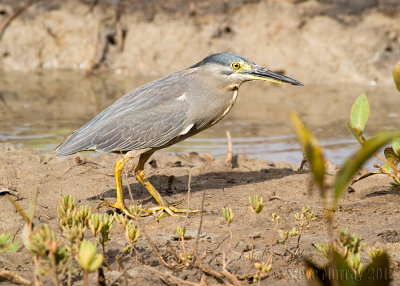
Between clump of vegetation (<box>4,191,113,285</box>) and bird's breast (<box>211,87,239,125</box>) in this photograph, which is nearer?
clump of vegetation (<box>4,191,113,285</box>)

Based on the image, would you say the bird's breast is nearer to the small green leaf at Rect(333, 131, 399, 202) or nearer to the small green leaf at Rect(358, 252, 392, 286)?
the small green leaf at Rect(358, 252, 392, 286)

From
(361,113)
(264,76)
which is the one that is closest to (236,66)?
(264,76)

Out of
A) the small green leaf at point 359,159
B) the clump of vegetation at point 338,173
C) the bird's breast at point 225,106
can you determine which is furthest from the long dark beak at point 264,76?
the small green leaf at point 359,159

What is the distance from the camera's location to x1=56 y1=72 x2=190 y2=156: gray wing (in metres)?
5.24

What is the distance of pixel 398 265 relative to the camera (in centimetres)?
364

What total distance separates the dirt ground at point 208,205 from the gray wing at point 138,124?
1.52ft

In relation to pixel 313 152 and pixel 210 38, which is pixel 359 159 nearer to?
pixel 313 152

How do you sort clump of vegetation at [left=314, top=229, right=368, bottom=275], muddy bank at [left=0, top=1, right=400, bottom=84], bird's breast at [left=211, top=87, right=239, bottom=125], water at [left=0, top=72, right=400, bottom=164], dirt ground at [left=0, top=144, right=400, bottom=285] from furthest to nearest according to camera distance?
muddy bank at [left=0, top=1, right=400, bottom=84], water at [left=0, top=72, right=400, bottom=164], bird's breast at [left=211, top=87, right=239, bottom=125], dirt ground at [left=0, top=144, right=400, bottom=285], clump of vegetation at [left=314, top=229, right=368, bottom=275]

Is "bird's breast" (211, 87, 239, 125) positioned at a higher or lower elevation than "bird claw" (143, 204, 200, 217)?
higher

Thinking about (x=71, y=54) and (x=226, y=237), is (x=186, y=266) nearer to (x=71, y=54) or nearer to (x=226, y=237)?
(x=226, y=237)

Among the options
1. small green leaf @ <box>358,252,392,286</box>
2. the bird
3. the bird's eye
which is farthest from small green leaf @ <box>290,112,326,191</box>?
the bird's eye

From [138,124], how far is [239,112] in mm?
4715

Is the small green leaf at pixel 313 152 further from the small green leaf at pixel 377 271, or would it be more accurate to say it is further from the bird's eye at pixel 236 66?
the bird's eye at pixel 236 66

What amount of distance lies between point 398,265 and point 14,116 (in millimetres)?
7192
